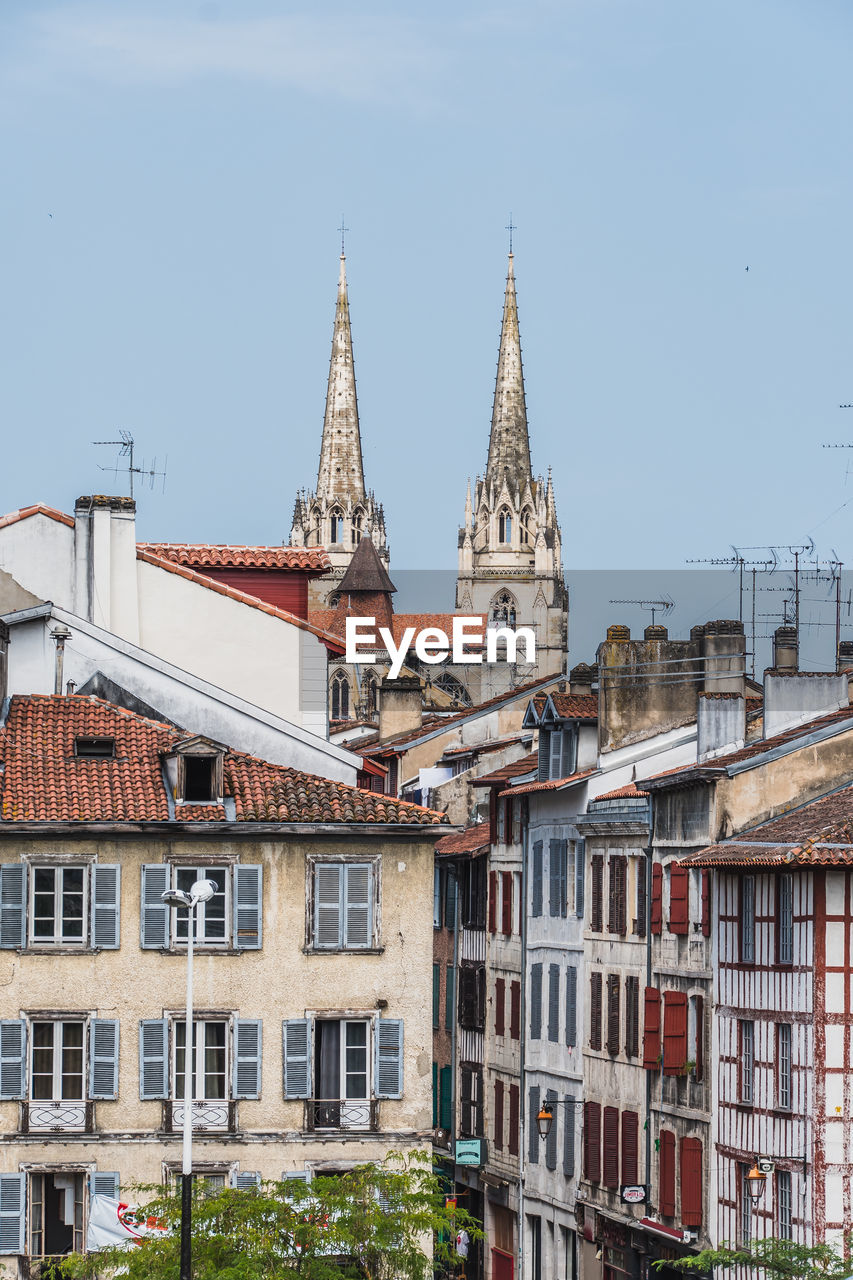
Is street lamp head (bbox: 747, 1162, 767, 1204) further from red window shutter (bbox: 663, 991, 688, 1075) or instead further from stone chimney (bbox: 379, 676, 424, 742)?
stone chimney (bbox: 379, 676, 424, 742)

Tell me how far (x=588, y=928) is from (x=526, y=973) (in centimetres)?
604

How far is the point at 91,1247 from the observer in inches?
1607

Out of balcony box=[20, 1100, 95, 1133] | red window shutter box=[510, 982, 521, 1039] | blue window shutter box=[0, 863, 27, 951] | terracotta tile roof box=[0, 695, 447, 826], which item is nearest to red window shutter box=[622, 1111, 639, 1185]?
red window shutter box=[510, 982, 521, 1039]

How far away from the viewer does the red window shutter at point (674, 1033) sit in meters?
50.1

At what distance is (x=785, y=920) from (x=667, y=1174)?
26.7ft

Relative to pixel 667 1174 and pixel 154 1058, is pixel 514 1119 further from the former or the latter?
pixel 154 1058

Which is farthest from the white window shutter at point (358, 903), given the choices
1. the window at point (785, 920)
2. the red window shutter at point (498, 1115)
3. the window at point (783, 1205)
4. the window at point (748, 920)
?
the red window shutter at point (498, 1115)

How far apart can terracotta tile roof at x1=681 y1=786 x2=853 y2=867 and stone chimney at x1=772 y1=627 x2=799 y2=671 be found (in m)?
11.9

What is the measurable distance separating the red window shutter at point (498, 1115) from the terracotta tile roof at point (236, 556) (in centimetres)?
1518

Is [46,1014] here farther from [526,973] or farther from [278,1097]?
[526,973]

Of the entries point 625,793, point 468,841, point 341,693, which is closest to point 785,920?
point 625,793

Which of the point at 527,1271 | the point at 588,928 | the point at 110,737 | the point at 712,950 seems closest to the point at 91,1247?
the point at 110,737

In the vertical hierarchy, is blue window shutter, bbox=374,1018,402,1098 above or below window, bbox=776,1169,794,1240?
above

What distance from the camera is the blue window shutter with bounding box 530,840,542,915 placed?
63125 millimetres
